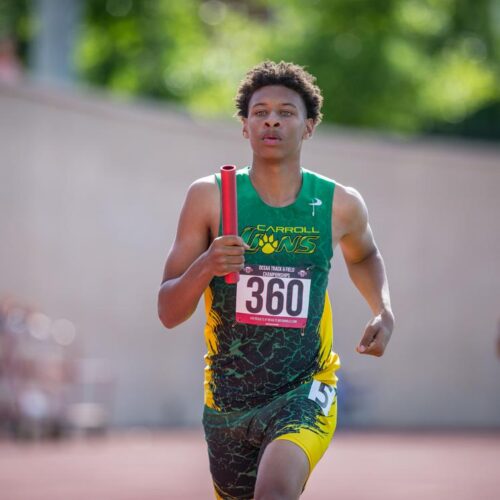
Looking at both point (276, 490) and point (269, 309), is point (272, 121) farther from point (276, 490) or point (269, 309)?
point (276, 490)

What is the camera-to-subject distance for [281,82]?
5.84 metres

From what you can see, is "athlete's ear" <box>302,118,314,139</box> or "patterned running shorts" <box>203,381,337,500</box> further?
"athlete's ear" <box>302,118,314,139</box>

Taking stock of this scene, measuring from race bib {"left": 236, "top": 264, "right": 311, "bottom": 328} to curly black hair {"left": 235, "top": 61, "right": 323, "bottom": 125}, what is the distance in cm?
74

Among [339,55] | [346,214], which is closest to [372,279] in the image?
[346,214]

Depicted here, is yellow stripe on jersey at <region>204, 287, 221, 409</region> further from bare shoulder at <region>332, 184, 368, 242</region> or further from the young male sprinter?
bare shoulder at <region>332, 184, 368, 242</region>

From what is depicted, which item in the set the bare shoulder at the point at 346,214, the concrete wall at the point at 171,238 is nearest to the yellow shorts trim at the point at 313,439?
the bare shoulder at the point at 346,214

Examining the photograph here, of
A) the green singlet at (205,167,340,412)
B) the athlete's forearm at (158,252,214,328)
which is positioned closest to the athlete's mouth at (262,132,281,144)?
the green singlet at (205,167,340,412)

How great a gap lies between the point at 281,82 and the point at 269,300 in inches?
37.6

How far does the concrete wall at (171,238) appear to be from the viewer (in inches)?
685

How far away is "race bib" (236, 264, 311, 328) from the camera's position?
564 centimetres

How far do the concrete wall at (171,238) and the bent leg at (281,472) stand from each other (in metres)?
12.1

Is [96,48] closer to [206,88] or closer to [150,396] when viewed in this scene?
[206,88]

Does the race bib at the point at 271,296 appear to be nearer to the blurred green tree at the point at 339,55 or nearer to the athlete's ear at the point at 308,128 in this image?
the athlete's ear at the point at 308,128

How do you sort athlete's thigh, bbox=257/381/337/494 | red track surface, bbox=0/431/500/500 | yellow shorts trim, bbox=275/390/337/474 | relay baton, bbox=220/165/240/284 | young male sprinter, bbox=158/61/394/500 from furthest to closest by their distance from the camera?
red track surface, bbox=0/431/500/500
young male sprinter, bbox=158/61/394/500
yellow shorts trim, bbox=275/390/337/474
athlete's thigh, bbox=257/381/337/494
relay baton, bbox=220/165/240/284
